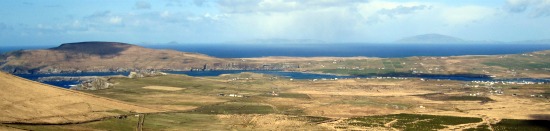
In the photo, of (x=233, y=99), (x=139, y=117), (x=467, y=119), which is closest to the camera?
(x=139, y=117)

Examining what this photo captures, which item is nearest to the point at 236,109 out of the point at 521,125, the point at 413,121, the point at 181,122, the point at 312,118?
the point at 312,118

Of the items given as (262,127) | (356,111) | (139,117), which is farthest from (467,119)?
(139,117)

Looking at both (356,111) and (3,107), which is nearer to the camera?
(3,107)

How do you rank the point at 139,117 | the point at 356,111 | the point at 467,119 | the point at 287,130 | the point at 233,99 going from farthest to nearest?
1. the point at 233,99
2. the point at 356,111
3. the point at 467,119
4. the point at 139,117
5. the point at 287,130

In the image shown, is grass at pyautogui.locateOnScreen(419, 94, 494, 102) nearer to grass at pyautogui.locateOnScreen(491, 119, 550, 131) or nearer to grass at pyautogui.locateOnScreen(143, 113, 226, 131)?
grass at pyautogui.locateOnScreen(491, 119, 550, 131)

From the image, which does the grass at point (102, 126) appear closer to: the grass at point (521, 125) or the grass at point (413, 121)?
the grass at point (413, 121)

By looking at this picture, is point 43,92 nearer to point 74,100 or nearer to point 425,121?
point 74,100

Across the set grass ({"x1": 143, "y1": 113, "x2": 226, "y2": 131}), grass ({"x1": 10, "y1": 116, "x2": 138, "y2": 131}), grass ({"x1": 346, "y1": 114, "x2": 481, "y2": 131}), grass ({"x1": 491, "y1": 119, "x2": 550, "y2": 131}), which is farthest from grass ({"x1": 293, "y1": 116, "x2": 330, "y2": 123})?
grass ({"x1": 491, "y1": 119, "x2": 550, "y2": 131})
